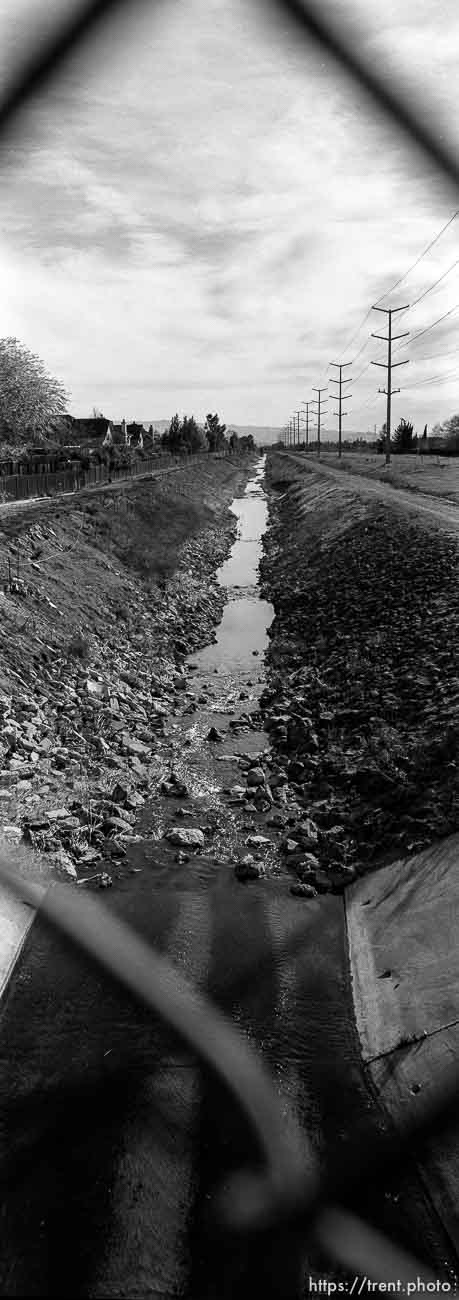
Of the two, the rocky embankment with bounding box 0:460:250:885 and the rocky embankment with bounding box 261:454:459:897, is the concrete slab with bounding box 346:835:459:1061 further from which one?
the rocky embankment with bounding box 0:460:250:885

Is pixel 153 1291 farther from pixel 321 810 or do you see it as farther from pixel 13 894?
pixel 321 810

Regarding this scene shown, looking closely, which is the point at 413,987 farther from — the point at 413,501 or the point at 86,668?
the point at 413,501

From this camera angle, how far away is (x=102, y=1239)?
416 centimetres

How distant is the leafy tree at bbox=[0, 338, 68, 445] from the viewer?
4709 cm

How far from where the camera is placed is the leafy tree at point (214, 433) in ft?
469

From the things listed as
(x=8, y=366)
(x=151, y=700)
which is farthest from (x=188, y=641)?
(x=8, y=366)

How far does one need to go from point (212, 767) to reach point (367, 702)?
271 centimetres

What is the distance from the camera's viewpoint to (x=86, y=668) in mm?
14664

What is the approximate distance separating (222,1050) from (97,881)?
2636 millimetres

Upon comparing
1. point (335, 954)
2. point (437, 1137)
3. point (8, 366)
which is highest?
Result: point (8, 366)

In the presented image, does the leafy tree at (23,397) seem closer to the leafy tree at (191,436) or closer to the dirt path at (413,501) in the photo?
the dirt path at (413,501)

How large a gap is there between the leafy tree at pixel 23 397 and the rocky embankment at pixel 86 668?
18956 millimetres

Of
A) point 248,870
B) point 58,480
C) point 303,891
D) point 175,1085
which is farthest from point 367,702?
point 58,480

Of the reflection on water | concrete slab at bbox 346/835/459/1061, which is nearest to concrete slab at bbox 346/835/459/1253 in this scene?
concrete slab at bbox 346/835/459/1061
